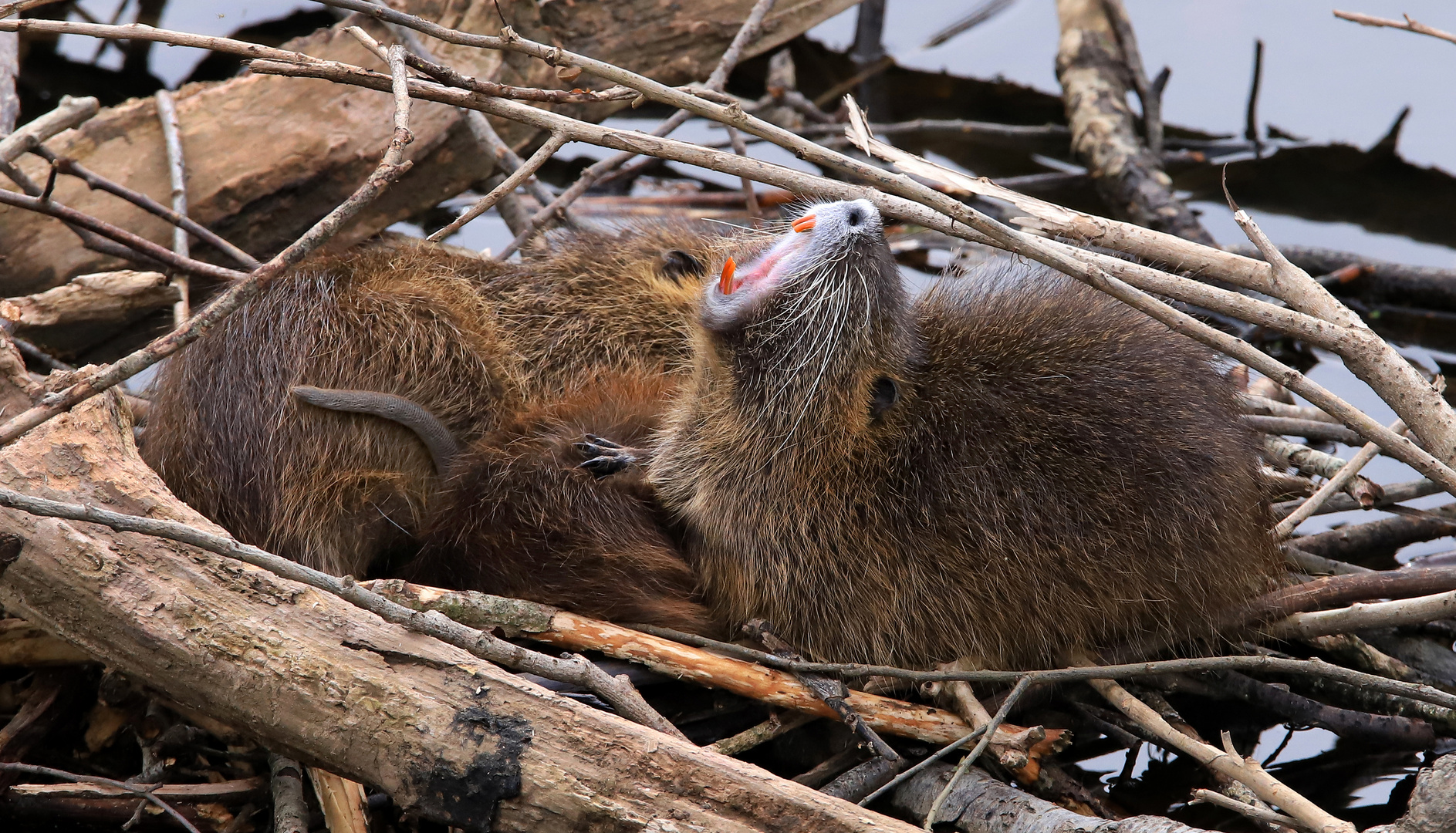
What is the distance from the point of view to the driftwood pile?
7.42 ft

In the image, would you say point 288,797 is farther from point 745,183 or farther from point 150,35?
point 745,183

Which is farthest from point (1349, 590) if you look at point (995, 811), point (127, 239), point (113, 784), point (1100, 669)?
→ point (127, 239)

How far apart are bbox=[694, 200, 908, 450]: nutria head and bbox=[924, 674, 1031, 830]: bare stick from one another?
1.01 metres

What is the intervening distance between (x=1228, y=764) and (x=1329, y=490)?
101 centimetres

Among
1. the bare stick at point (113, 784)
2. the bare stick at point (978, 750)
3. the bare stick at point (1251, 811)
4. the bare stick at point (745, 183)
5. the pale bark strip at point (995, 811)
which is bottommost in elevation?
the bare stick at point (113, 784)

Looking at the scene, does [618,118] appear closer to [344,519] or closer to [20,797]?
→ [344,519]

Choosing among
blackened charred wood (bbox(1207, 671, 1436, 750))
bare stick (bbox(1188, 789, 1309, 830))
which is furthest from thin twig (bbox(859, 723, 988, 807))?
blackened charred wood (bbox(1207, 671, 1436, 750))

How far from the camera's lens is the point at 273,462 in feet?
10.8

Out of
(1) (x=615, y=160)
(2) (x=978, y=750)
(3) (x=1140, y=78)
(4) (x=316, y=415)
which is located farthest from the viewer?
(3) (x=1140, y=78)

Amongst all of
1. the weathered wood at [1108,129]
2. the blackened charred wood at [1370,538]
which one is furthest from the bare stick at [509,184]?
the weathered wood at [1108,129]

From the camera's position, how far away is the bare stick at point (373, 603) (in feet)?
7.20

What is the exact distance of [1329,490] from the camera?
3211 millimetres

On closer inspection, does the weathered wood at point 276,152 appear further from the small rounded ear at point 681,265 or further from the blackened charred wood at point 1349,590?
the blackened charred wood at point 1349,590

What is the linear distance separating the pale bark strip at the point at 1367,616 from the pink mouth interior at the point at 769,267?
5.59 ft
